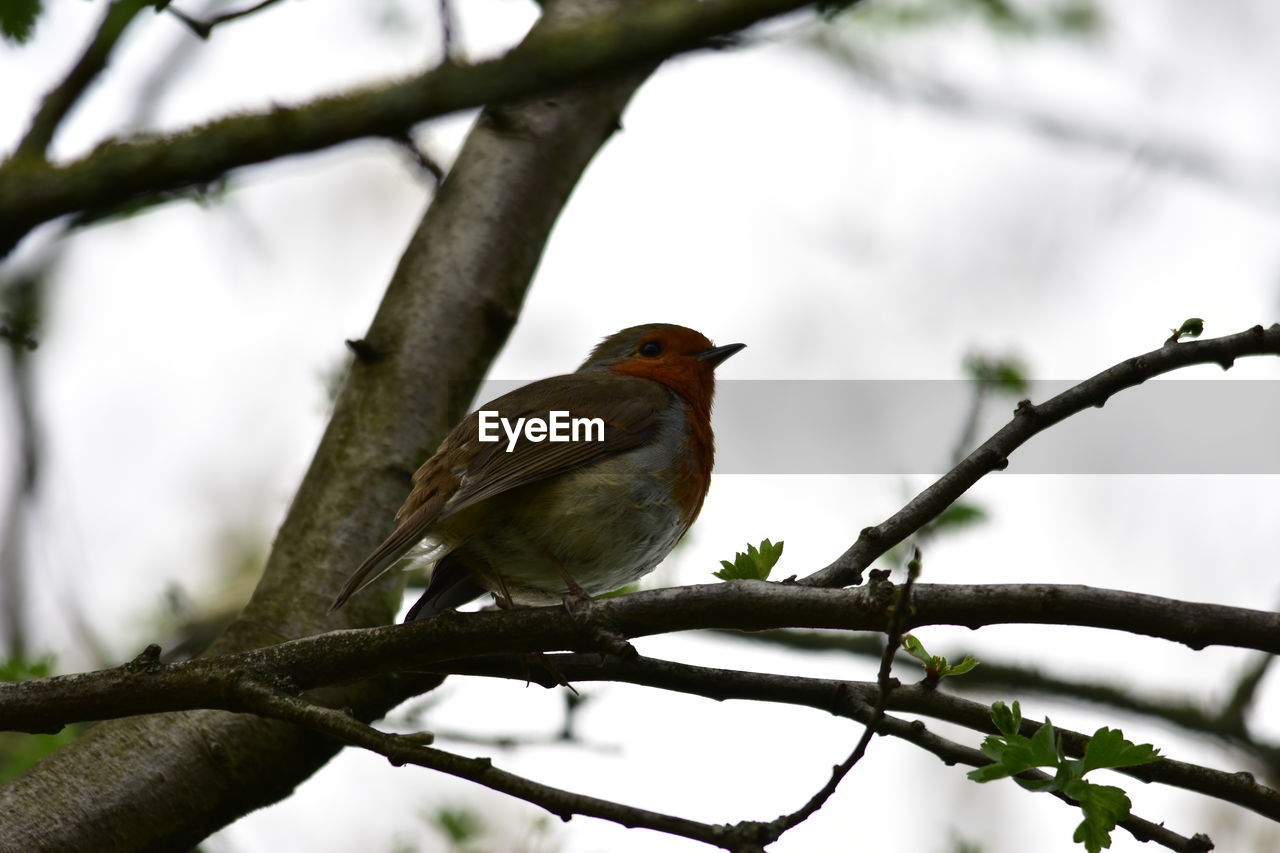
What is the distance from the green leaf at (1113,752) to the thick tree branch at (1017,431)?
0.63 metres

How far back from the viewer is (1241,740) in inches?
208

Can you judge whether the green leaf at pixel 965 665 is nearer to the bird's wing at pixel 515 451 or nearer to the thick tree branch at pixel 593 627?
the thick tree branch at pixel 593 627

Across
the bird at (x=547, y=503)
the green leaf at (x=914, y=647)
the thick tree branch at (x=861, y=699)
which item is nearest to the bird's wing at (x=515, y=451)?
the bird at (x=547, y=503)

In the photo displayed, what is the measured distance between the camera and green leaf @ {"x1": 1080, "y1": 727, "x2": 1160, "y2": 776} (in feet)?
7.97

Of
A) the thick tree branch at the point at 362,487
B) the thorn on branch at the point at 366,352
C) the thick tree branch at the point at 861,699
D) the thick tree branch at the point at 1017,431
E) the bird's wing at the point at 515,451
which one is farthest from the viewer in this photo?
the thorn on branch at the point at 366,352

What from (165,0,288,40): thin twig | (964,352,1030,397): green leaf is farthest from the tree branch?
(165,0,288,40): thin twig

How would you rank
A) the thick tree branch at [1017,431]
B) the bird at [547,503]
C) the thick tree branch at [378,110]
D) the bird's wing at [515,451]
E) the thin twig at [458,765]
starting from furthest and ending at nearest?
the bird at [547,503] → the bird's wing at [515,451] → the thick tree branch at [1017,431] → the thin twig at [458,765] → the thick tree branch at [378,110]

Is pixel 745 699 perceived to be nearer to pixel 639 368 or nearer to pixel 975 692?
pixel 639 368

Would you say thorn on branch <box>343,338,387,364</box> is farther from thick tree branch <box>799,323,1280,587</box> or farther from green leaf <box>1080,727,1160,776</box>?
green leaf <box>1080,727,1160,776</box>

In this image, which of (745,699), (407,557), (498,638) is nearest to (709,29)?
(498,638)

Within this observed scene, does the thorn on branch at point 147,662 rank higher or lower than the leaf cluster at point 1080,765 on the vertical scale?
lower

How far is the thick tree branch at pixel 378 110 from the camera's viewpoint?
1864mm

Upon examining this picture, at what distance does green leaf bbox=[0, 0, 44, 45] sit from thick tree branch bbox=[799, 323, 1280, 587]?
1.84 m

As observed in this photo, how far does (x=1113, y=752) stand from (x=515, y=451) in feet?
6.94
